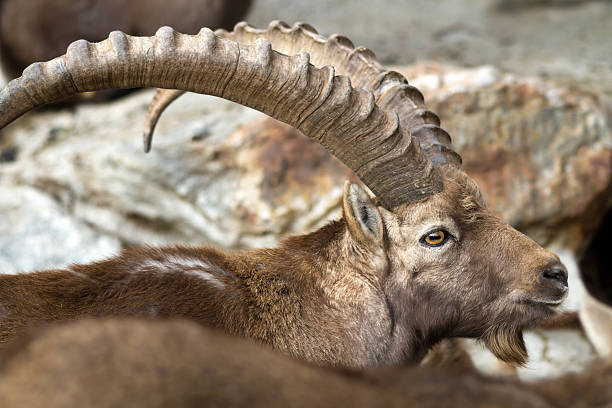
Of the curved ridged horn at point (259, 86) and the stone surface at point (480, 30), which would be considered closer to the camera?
the curved ridged horn at point (259, 86)

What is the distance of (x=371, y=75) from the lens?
438cm

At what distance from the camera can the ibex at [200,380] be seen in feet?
6.21

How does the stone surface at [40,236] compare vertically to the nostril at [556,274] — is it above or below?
below

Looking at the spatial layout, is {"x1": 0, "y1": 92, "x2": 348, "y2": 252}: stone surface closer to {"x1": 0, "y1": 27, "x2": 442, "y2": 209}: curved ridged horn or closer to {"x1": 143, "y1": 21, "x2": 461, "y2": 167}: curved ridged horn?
{"x1": 143, "y1": 21, "x2": 461, "y2": 167}: curved ridged horn

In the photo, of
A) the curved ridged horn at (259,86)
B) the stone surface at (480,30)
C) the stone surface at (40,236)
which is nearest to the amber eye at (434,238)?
the curved ridged horn at (259,86)

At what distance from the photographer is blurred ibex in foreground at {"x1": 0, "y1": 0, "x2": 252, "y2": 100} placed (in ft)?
26.8

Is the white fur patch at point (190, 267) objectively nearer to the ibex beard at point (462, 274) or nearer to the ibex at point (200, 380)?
the ibex beard at point (462, 274)

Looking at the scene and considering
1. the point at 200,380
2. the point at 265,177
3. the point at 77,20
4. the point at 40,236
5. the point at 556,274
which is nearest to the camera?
the point at 200,380

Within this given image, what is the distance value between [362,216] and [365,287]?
0.40 metres

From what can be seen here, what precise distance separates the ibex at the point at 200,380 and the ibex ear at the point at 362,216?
5.56ft

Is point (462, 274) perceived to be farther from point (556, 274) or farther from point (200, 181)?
point (200, 181)

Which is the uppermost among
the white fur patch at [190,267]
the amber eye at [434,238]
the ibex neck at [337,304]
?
the amber eye at [434,238]

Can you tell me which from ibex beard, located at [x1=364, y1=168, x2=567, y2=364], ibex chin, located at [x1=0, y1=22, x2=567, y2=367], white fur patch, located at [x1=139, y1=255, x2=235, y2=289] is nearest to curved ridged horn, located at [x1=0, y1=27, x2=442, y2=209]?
ibex chin, located at [x1=0, y1=22, x2=567, y2=367]

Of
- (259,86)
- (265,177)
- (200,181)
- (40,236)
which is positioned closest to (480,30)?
(265,177)
